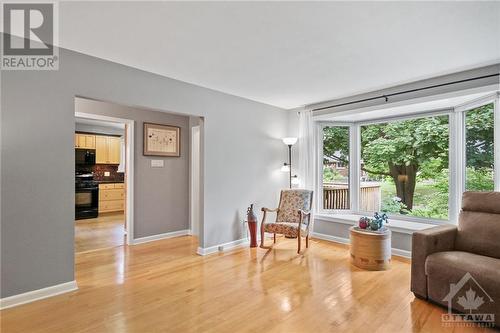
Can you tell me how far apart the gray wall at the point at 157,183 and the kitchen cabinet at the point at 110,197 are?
3.31 meters

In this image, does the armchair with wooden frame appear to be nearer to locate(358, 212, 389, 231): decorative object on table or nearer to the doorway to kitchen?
locate(358, 212, 389, 231): decorative object on table

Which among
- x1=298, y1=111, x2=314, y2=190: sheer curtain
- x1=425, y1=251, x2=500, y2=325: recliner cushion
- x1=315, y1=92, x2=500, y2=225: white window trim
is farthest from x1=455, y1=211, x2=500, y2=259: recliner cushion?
x1=298, y1=111, x2=314, y2=190: sheer curtain

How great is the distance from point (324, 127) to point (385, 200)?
168 cm

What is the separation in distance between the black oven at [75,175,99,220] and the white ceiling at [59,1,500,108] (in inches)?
193

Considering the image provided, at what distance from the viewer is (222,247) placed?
13.8ft

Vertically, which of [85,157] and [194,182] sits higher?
[85,157]

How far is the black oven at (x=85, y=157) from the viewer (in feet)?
23.7

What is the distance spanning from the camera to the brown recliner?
222 cm

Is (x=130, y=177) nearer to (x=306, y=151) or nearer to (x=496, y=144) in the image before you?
(x=306, y=151)

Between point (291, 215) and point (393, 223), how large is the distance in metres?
1.56

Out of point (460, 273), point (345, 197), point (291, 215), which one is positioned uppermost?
point (345, 197)

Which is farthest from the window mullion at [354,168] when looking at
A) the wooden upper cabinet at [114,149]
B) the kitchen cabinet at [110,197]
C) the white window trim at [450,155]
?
the wooden upper cabinet at [114,149]

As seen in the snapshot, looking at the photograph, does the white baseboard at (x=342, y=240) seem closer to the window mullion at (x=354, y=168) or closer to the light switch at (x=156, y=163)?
the window mullion at (x=354, y=168)

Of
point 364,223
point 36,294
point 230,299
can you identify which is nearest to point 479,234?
point 364,223
